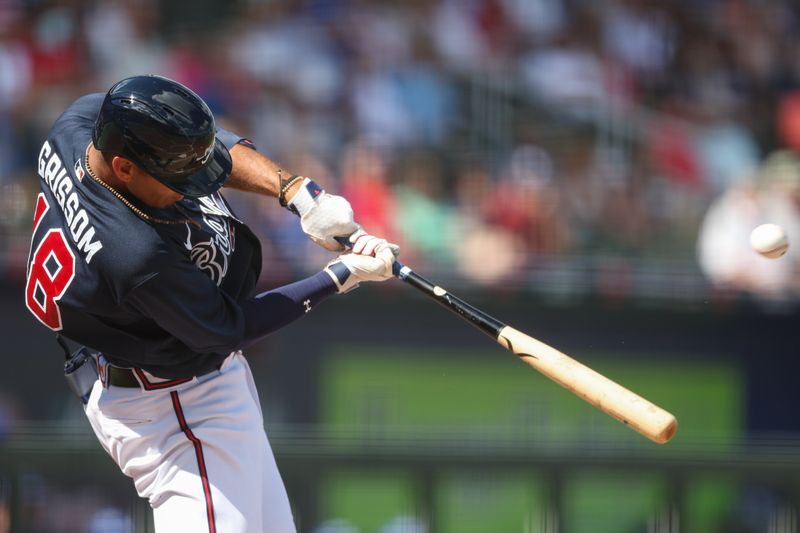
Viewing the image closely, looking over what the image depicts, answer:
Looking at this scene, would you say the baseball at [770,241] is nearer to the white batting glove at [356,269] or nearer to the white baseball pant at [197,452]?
the white batting glove at [356,269]

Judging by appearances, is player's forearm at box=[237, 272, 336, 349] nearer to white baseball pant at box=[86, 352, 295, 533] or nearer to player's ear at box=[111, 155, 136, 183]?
white baseball pant at box=[86, 352, 295, 533]

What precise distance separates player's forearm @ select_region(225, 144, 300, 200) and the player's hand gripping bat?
0.29 m

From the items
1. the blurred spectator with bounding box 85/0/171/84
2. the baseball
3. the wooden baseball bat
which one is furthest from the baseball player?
the blurred spectator with bounding box 85/0/171/84

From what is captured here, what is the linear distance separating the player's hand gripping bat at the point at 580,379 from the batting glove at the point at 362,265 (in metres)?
0.12

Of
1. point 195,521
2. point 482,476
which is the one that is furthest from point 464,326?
point 195,521

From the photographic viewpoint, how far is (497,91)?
310 inches

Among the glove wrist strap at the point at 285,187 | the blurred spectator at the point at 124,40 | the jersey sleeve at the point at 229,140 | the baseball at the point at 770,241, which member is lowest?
the glove wrist strap at the point at 285,187

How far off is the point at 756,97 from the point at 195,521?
614 centimetres

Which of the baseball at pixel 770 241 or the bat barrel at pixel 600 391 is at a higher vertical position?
the baseball at pixel 770 241

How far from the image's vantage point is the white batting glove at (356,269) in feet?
11.6

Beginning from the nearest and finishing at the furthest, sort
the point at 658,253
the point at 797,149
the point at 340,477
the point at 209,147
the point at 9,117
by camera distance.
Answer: the point at 209,147, the point at 340,477, the point at 9,117, the point at 658,253, the point at 797,149

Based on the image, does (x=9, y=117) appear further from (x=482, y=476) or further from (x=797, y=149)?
(x=797, y=149)

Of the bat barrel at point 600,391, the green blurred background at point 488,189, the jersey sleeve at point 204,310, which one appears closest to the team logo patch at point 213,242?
the jersey sleeve at point 204,310

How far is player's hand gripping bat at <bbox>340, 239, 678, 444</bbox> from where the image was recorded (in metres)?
3.24
